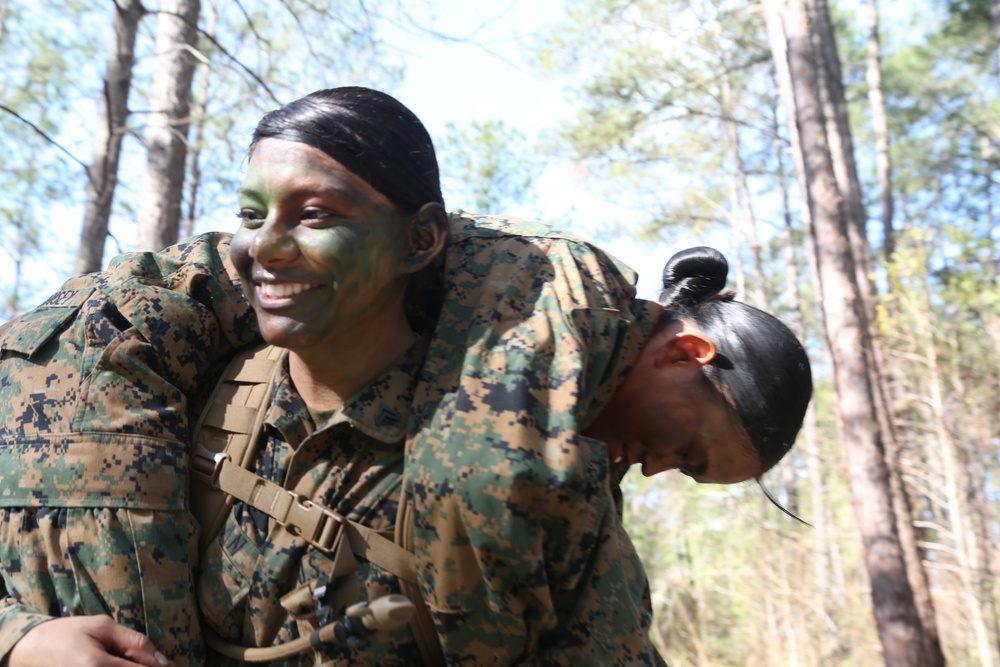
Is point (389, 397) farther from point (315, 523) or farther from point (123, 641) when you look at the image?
point (123, 641)

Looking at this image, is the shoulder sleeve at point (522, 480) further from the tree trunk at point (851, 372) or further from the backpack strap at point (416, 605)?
the tree trunk at point (851, 372)

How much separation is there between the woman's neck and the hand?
617 mm

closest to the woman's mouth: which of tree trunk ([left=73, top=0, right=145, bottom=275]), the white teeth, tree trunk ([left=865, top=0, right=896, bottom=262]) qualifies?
the white teeth

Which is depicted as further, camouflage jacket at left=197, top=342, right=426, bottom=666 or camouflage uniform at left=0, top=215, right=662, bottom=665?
camouflage jacket at left=197, top=342, right=426, bottom=666

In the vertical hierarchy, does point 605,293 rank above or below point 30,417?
above

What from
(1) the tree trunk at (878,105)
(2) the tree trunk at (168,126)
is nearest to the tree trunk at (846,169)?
(1) the tree trunk at (878,105)

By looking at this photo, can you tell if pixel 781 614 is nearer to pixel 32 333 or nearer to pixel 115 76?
pixel 115 76

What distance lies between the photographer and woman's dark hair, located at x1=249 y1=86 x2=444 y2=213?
1980 millimetres

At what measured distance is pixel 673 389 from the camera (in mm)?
2316

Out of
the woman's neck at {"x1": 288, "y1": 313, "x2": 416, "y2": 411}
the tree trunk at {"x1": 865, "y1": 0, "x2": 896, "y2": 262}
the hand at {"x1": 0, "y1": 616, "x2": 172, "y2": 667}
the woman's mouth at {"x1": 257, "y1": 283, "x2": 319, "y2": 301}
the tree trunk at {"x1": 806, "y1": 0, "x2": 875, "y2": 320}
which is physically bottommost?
the hand at {"x1": 0, "y1": 616, "x2": 172, "y2": 667}

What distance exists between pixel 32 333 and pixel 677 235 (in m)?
19.1

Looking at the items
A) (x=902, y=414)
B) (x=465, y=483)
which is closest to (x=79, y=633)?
(x=465, y=483)

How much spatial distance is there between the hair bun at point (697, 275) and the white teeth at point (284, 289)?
1067 millimetres

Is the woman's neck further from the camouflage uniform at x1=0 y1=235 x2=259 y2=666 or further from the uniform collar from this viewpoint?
the camouflage uniform at x1=0 y1=235 x2=259 y2=666
